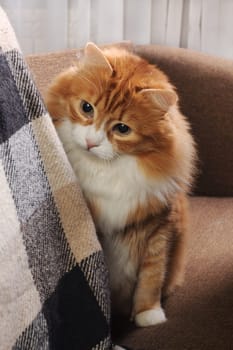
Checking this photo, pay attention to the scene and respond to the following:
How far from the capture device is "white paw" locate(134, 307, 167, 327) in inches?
43.6

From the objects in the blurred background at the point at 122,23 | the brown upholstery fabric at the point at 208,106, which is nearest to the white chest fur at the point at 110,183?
the brown upholstery fabric at the point at 208,106

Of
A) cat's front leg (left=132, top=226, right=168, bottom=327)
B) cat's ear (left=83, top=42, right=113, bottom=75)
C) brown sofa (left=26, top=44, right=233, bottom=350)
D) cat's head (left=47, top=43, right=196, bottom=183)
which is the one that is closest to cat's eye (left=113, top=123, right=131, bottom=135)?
cat's head (left=47, top=43, right=196, bottom=183)

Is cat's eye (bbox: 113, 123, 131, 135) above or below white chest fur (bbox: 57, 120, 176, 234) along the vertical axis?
above

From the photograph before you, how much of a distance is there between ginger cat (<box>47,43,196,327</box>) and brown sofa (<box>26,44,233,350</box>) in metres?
0.05

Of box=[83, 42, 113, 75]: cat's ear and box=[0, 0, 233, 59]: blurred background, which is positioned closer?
box=[83, 42, 113, 75]: cat's ear

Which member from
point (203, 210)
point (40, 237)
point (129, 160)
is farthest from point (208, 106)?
point (40, 237)

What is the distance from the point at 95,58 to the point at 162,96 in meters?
0.14

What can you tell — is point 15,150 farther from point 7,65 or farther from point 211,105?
point 211,105

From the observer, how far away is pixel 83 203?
3.30 feet

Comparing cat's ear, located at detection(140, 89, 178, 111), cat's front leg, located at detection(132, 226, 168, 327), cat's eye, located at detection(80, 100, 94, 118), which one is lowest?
cat's front leg, located at detection(132, 226, 168, 327)

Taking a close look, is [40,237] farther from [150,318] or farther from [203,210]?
[203,210]

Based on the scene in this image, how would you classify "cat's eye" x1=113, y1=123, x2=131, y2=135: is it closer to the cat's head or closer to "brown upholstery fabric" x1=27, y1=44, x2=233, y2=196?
the cat's head

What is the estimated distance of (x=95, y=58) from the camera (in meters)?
1.06

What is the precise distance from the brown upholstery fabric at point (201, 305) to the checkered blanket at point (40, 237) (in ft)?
0.44
